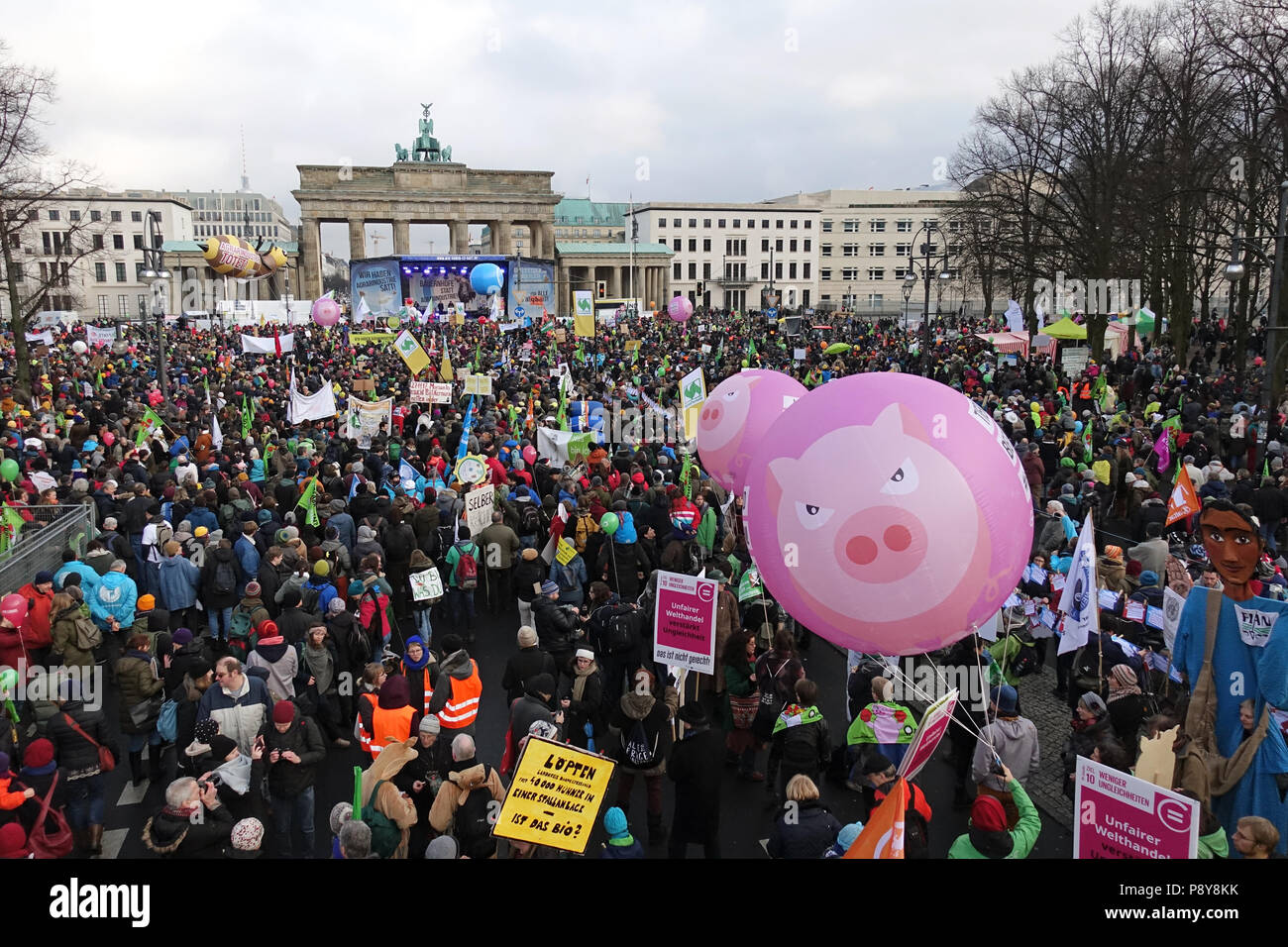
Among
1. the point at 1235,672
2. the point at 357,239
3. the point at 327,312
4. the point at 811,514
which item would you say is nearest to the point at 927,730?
the point at 811,514

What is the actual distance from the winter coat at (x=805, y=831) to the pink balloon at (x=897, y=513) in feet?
3.89

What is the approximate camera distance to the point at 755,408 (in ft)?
31.6

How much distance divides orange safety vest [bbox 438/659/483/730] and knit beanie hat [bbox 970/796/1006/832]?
3096 mm

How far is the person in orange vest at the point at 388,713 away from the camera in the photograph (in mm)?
5488

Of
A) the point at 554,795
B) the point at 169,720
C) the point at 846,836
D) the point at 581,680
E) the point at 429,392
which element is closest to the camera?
the point at 554,795

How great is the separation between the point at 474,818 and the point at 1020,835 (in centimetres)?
280

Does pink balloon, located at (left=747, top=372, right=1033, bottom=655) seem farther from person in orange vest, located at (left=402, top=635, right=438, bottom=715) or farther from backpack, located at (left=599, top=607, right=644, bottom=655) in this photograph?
person in orange vest, located at (left=402, top=635, right=438, bottom=715)

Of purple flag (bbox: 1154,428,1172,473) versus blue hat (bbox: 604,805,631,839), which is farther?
purple flag (bbox: 1154,428,1172,473)

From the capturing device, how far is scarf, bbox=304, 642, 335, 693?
268 inches

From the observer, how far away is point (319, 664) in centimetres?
686

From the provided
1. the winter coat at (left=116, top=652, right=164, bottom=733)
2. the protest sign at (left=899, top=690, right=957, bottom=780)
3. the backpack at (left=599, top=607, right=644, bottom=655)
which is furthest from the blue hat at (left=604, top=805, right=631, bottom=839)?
the winter coat at (left=116, top=652, right=164, bottom=733)

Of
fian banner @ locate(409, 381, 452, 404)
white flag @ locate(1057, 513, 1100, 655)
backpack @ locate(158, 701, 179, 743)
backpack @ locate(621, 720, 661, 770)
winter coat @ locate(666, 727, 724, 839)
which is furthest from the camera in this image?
fian banner @ locate(409, 381, 452, 404)

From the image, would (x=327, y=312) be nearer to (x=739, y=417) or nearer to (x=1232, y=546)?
(x=739, y=417)
